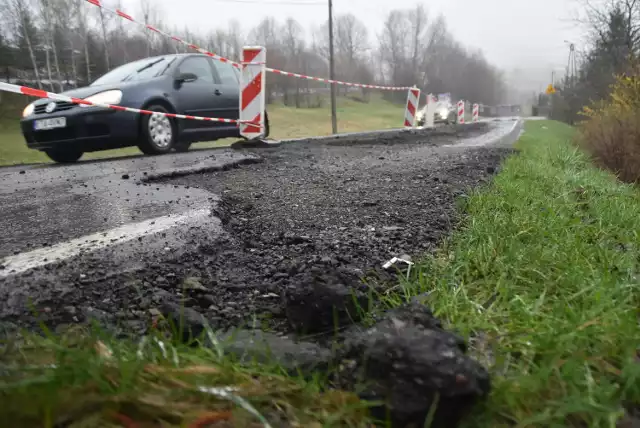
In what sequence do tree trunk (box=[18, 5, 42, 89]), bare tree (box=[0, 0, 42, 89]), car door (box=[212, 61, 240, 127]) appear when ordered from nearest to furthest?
1. bare tree (box=[0, 0, 42, 89])
2. tree trunk (box=[18, 5, 42, 89])
3. car door (box=[212, 61, 240, 127])

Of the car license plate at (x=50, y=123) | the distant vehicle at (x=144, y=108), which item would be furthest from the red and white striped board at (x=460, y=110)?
the car license plate at (x=50, y=123)

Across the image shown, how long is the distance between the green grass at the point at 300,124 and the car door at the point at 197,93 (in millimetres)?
1270

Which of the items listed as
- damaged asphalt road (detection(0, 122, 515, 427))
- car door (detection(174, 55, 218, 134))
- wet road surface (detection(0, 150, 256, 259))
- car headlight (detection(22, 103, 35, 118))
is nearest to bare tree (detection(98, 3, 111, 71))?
car door (detection(174, 55, 218, 134))

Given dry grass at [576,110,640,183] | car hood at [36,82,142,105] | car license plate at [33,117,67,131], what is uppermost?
car hood at [36,82,142,105]

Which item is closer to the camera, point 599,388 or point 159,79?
point 599,388

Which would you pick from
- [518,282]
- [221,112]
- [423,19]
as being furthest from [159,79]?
[423,19]

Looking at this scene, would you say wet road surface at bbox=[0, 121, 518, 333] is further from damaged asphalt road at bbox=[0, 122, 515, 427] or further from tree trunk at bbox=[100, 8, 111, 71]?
tree trunk at bbox=[100, 8, 111, 71]

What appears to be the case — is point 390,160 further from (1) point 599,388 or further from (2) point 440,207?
(1) point 599,388

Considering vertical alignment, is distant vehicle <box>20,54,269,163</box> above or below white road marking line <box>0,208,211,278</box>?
above

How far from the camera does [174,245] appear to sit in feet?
6.95

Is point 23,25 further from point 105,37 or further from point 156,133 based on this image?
point 156,133

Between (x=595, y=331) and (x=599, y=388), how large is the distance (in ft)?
0.80

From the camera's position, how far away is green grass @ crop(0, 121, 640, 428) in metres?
0.97

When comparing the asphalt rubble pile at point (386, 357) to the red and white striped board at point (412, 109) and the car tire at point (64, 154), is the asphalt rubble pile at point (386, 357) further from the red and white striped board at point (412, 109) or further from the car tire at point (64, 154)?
the red and white striped board at point (412, 109)
